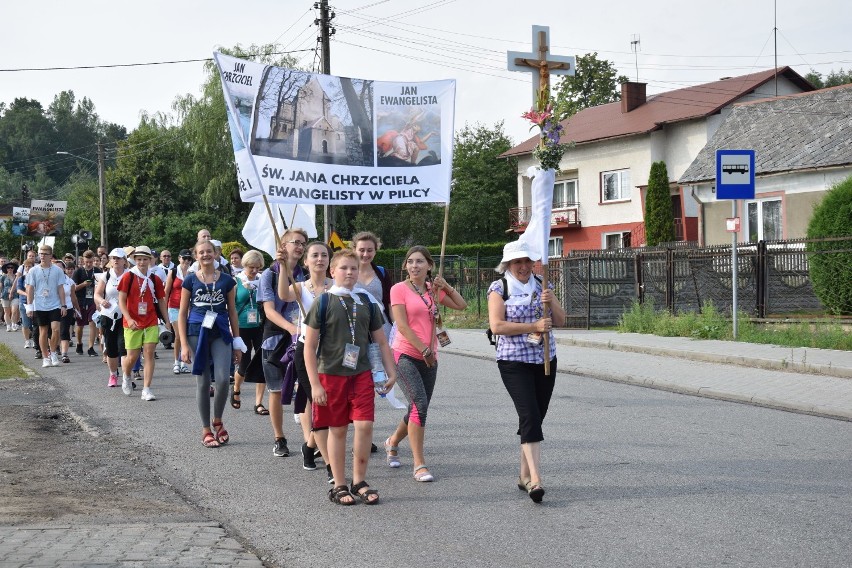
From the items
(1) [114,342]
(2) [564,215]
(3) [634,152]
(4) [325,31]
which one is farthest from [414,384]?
(2) [564,215]

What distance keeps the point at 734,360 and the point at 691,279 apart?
6.55m

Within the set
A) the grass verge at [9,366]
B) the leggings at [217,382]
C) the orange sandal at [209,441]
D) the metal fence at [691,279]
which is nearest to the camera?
the orange sandal at [209,441]

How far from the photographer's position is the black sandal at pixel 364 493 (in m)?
6.49

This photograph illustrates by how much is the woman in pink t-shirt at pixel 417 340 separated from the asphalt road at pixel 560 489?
1.29 ft

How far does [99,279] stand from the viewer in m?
14.2

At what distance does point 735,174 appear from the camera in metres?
16.1

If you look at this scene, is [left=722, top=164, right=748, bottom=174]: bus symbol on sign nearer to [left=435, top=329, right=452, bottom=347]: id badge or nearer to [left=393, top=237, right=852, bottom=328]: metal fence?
[left=393, top=237, right=852, bottom=328]: metal fence

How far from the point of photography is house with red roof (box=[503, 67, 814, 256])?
45500 mm

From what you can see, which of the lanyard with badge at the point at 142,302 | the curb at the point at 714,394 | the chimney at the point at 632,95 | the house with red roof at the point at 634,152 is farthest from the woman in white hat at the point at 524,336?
the chimney at the point at 632,95

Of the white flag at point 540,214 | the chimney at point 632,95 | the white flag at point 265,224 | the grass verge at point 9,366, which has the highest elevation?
the chimney at point 632,95

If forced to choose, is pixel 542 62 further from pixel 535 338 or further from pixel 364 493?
pixel 364 493

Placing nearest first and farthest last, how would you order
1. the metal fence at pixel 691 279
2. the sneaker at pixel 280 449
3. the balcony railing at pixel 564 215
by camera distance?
1. the sneaker at pixel 280 449
2. the metal fence at pixel 691 279
3. the balcony railing at pixel 564 215

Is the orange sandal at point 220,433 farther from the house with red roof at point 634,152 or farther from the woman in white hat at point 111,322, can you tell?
the house with red roof at point 634,152

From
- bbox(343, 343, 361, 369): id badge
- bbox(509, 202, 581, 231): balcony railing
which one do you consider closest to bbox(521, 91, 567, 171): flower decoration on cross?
bbox(343, 343, 361, 369): id badge
